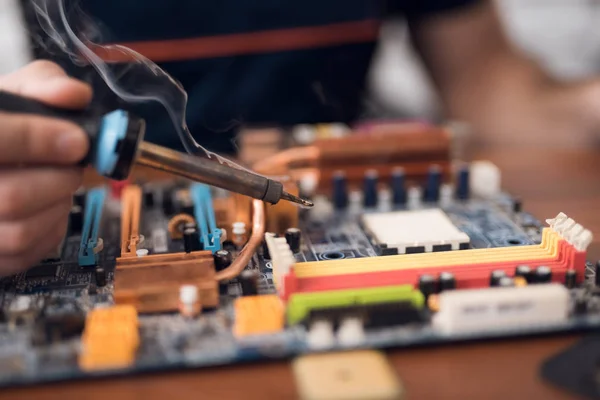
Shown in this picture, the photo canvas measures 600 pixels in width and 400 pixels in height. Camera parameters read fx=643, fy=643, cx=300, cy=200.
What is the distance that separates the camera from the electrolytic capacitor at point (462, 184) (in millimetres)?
1213

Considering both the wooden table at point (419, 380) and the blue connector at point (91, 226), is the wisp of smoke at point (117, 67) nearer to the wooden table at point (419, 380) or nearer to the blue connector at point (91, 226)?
the blue connector at point (91, 226)

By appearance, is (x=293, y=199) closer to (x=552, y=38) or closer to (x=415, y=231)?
(x=415, y=231)

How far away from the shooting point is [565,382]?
66 cm

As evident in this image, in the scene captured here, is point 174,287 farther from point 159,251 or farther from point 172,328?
point 159,251

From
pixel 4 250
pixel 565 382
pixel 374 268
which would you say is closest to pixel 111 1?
pixel 4 250

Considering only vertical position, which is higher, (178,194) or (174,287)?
(178,194)

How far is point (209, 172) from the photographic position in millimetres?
849

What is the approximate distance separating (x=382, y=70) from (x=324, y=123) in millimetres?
1155

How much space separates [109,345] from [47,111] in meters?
0.33

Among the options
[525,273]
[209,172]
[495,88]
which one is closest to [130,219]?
[209,172]

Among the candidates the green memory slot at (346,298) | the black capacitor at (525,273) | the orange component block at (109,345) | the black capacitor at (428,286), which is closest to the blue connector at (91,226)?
the orange component block at (109,345)

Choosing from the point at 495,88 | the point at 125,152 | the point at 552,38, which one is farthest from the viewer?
the point at 552,38

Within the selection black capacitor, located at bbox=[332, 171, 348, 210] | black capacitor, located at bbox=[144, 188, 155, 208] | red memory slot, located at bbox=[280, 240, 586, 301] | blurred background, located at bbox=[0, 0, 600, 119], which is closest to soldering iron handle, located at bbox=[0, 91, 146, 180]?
red memory slot, located at bbox=[280, 240, 586, 301]

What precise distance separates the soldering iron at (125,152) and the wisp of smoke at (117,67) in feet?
0.38
